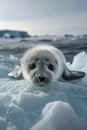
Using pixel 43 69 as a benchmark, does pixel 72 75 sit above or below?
below

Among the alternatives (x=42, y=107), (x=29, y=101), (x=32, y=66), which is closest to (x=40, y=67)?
(x=32, y=66)

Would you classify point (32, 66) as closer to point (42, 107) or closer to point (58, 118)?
point (42, 107)

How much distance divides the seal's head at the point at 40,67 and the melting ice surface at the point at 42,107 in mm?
135

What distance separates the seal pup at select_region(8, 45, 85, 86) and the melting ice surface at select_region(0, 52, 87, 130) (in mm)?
160

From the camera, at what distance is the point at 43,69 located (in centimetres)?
514

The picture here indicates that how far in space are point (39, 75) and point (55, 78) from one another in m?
0.74

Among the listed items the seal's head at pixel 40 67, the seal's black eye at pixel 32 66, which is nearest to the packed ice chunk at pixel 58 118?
the seal's head at pixel 40 67

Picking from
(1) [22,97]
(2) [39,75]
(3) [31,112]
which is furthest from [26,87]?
(3) [31,112]

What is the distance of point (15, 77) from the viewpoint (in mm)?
6059

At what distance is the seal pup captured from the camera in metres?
5.04

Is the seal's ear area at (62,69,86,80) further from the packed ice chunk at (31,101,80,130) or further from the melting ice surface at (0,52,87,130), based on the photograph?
the packed ice chunk at (31,101,80,130)

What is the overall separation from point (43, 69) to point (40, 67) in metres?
0.08

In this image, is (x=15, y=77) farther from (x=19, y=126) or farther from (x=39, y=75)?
(x=19, y=126)

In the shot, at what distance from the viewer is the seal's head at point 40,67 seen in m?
5.01
